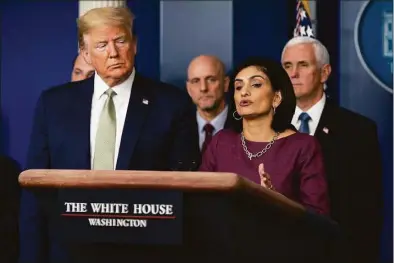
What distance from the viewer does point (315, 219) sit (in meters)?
2.28

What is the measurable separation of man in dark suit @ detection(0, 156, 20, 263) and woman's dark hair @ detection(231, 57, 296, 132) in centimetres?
90

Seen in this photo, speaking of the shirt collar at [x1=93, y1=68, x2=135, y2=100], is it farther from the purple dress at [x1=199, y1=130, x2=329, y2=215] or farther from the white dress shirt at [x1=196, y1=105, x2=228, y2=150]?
the white dress shirt at [x1=196, y1=105, x2=228, y2=150]

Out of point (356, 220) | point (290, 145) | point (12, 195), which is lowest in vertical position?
point (356, 220)

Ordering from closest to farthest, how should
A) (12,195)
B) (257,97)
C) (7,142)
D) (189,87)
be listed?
(257,97) → (12,195) → (189,87) → (7,142)

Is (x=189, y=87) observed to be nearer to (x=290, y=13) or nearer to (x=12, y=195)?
(x=290, y=13)

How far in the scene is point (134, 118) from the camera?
2916 millimetres

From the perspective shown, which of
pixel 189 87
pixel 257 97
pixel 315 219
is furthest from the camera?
pixel 189 87

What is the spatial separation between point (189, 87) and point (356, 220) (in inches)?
49.2

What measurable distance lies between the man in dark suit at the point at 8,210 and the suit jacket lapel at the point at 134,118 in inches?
21.4

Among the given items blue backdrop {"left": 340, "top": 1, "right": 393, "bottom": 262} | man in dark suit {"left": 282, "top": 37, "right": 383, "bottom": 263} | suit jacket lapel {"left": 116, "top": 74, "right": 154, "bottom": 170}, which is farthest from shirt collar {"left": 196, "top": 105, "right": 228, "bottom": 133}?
suit jacket lapel {"left": 116, "top": 74, "right": 154, "bottom": 170}

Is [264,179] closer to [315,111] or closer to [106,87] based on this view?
[106,87]

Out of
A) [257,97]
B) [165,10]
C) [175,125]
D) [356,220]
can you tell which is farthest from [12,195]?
[165,10]

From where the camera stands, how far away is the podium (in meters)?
1.89

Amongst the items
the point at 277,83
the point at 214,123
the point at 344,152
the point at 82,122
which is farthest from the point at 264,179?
the point at 214,123
